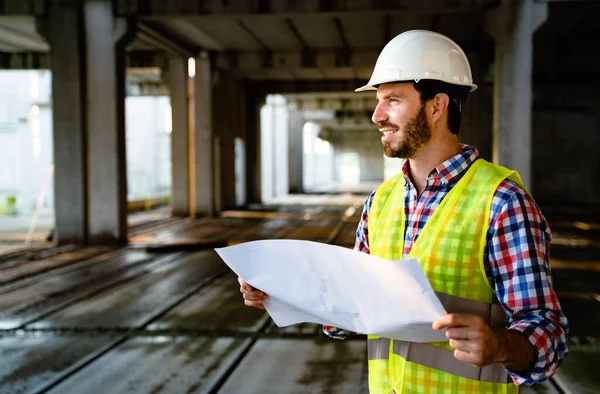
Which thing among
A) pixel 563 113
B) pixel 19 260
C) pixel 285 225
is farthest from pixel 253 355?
pixel 563 113

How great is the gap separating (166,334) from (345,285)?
15.8ft

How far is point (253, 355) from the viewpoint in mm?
5449

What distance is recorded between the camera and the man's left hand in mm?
1419

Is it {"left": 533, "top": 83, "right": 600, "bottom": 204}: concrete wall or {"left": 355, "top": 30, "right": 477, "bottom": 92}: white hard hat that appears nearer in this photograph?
{"left": 355, "top": 30, "right": 477, "bottom": 92}: white hard hat

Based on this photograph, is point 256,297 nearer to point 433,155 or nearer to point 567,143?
point 433,155

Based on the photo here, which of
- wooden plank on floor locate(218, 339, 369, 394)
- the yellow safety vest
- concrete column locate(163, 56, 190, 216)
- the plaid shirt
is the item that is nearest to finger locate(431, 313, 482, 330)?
the plaid shirt

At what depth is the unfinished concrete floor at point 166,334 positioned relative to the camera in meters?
4.77

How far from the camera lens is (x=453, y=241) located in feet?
5.64

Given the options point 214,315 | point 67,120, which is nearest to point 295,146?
point 67,120

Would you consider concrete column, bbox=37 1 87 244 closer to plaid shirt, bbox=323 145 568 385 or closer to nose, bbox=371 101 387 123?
nose, bbox=371 101 387 123

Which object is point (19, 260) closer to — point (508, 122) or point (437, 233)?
point (508, 122)

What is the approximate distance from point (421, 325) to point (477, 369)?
0.93ft

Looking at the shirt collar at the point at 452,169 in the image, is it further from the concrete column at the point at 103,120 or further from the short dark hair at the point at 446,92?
the concrete column at the point at 103,120

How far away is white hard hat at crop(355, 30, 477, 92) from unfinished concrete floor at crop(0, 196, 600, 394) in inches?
125
